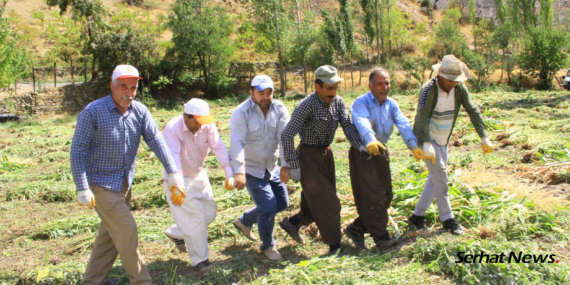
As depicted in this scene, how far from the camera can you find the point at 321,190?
386cm

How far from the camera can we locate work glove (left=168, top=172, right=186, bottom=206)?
3.51 metres

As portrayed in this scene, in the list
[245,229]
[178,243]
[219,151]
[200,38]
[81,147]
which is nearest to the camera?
[81,147]

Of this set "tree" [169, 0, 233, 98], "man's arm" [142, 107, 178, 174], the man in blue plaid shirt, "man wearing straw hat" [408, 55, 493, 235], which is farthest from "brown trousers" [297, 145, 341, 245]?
"tree" [169, 0, 233, 98]

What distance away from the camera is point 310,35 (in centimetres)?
2714

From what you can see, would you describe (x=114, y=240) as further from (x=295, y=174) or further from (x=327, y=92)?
(x=327, y=92)

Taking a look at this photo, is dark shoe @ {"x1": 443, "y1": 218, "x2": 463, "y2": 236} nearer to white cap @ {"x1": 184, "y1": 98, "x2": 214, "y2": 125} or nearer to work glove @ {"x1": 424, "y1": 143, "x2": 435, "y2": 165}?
work glove @ {"x1": 424, "y1": 143, "x2": 435, "y2": 165}

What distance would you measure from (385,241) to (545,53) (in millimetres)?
25675

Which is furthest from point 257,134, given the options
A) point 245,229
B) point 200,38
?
point 200,38

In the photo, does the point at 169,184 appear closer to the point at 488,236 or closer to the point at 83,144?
the point at 83,144

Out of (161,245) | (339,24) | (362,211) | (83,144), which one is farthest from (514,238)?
(339,24)

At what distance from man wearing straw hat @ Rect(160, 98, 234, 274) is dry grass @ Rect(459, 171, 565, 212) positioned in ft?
9.16

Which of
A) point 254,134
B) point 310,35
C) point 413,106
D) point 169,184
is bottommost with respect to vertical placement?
point 413,106

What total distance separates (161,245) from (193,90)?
23672 millimetres

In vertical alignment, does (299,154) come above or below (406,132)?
below
